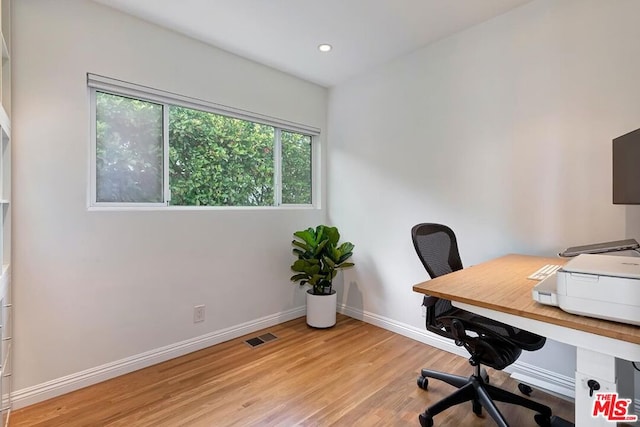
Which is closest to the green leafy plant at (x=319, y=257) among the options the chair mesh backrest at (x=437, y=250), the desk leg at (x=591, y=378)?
the chair mesh backrest at (x=437, y=250)

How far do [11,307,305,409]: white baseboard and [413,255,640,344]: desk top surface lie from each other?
197 cm

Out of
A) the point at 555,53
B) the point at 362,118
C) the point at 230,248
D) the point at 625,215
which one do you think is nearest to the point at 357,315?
the point at 230,248

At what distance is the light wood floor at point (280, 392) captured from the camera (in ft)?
5.76

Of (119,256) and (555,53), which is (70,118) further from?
(555,53)

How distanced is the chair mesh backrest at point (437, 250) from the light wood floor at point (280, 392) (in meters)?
0.66

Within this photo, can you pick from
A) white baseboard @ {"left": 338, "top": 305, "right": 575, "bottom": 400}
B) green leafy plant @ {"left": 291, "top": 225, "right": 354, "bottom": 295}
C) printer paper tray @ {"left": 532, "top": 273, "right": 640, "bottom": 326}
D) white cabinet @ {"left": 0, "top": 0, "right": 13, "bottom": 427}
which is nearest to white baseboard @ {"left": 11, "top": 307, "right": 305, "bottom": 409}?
white cabinet @ {"left": 0, "top": 0, "right": 13, "bottom": 427}

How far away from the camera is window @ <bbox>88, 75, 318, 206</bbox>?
7.30ft

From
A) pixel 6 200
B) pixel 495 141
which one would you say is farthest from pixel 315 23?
pixel 6 200

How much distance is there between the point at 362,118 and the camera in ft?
10.5

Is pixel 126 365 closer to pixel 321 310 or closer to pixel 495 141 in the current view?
pixel 321 310

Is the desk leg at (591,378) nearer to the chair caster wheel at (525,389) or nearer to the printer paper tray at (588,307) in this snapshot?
the printer paper tray at (588,307)

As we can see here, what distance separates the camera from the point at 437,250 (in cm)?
191

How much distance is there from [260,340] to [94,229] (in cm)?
156

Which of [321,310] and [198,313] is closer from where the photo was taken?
[198,313]
